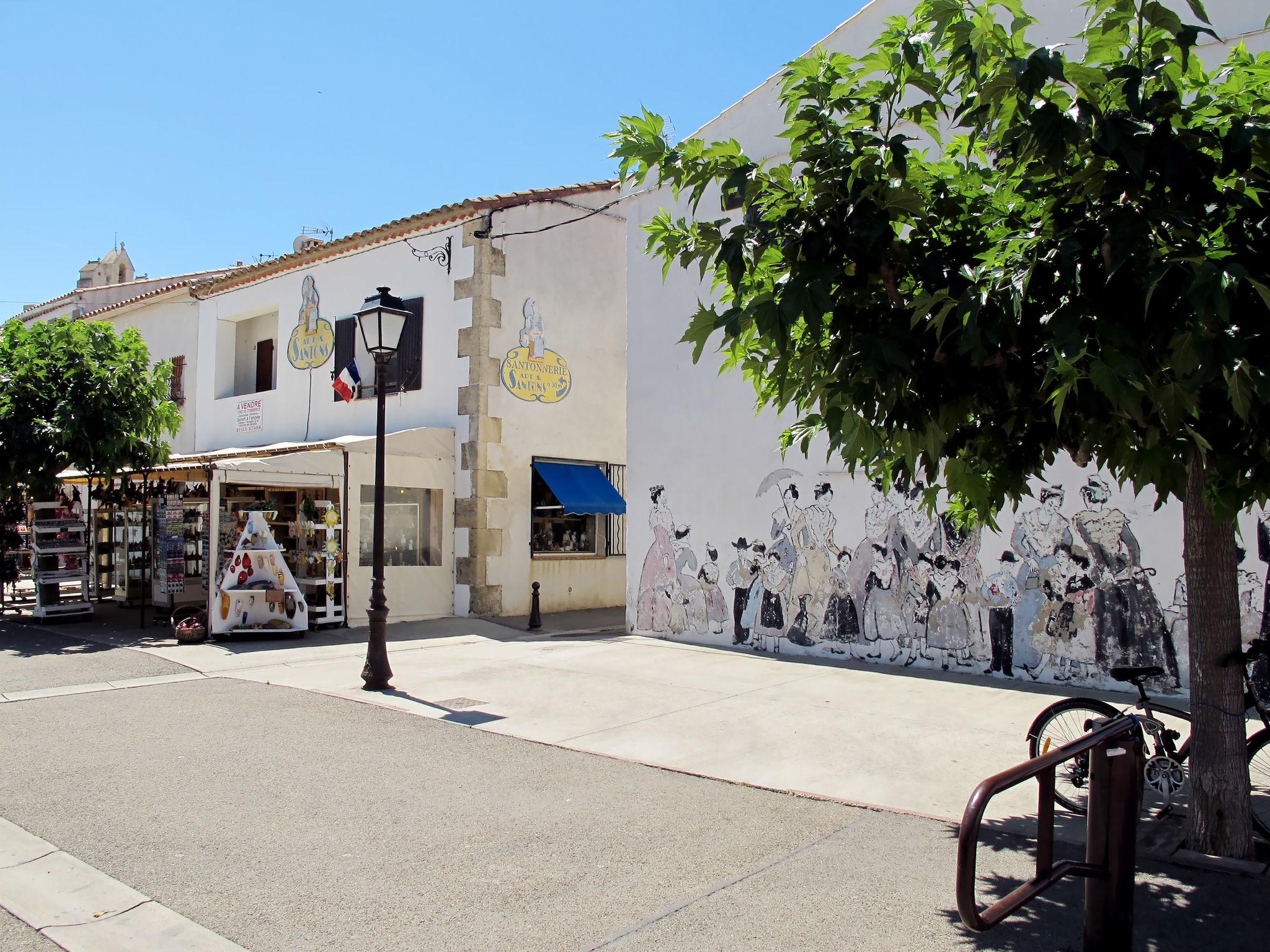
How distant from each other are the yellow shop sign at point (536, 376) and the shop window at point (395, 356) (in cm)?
166

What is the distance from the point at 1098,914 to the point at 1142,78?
10.5 ft

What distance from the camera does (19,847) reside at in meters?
4.77

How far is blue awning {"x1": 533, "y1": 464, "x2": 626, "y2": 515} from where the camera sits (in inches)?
608

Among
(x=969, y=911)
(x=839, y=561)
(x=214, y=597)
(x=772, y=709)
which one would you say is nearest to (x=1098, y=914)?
(x=969, y=911)

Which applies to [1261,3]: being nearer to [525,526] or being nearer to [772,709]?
[772,709]

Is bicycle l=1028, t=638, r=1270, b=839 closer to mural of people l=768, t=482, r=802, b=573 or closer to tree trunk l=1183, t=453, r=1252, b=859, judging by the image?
tree trunk l=1183, t=453, r=1252, b=859

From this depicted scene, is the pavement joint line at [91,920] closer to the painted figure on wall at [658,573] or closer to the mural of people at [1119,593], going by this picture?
the mural of people at [1119,593]

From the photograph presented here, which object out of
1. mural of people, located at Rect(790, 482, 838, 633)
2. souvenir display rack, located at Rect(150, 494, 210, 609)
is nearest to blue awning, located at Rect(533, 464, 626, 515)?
mural of people, located at Rect(790, 482, 838, 633)

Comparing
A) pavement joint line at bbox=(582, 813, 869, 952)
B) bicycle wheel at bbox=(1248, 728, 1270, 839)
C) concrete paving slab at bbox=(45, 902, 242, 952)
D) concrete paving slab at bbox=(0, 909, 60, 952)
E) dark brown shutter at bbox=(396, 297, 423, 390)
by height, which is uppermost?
dark brown shutter at bbox=(396, 297, 423, 390)

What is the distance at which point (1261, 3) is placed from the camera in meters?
8.62

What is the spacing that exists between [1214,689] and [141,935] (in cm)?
503

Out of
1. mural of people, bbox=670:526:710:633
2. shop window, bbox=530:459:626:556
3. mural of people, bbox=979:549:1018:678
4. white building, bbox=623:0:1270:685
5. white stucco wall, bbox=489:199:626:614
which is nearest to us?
white building, bbox=623:0:1270:685

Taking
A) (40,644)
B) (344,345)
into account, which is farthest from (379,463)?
(344,345)

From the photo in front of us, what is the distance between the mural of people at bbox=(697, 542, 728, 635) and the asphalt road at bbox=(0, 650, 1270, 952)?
17.7ft
